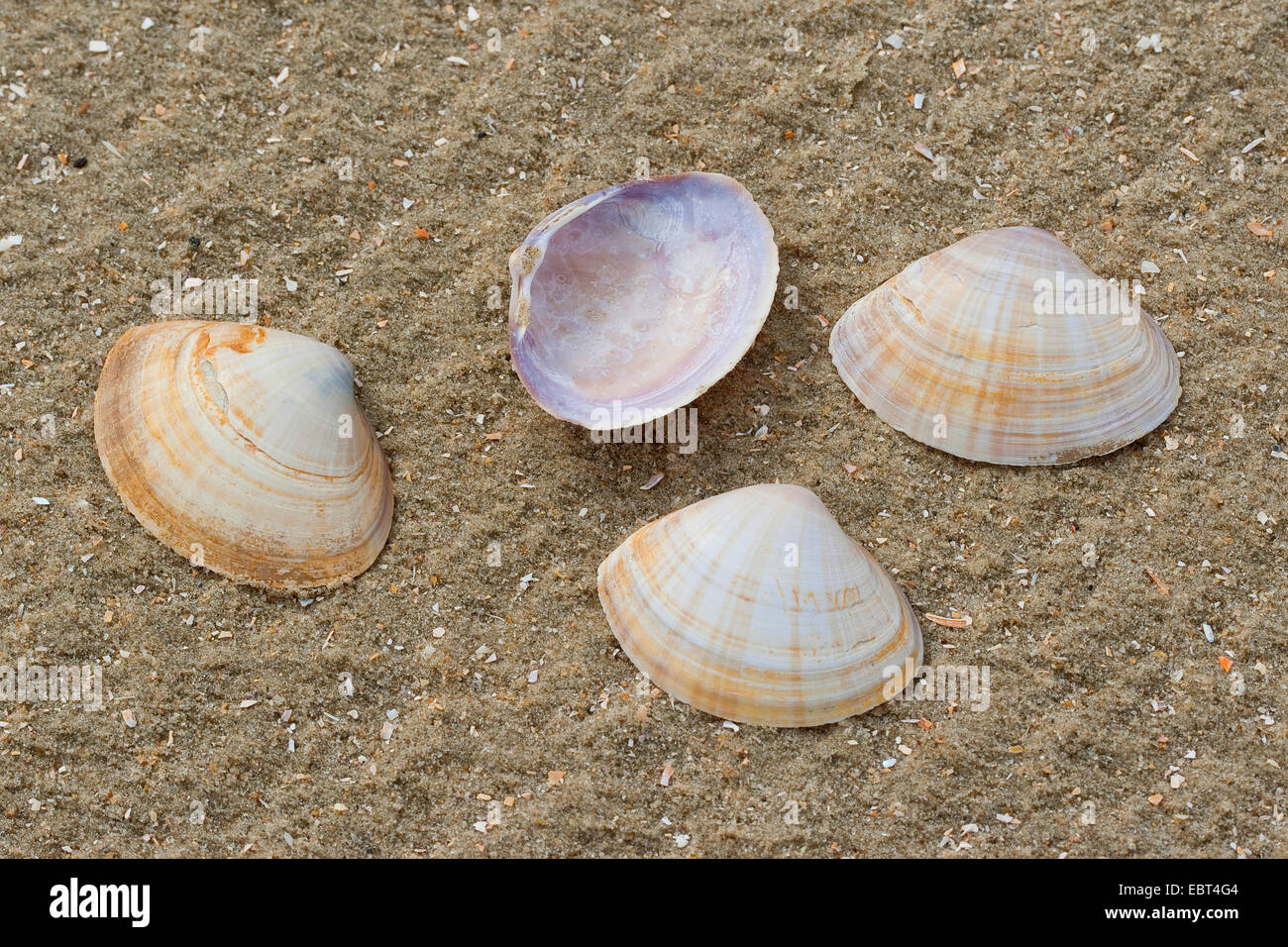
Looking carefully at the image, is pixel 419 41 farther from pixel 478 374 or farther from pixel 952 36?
pixel 952 36

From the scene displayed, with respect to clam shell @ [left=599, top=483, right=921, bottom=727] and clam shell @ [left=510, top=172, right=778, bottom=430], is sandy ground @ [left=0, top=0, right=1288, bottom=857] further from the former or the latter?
clam shell @ [left=510, top=172, right=778, bottom=430]

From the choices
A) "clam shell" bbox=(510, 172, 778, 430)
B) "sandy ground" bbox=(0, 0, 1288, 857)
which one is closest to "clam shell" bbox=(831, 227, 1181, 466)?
"sandy ground" bbox=(0, 0, 1288, 857)

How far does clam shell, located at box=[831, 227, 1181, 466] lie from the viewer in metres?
3.43

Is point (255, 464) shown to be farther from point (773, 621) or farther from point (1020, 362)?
point (1020, 362)

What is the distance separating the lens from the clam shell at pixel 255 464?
132 inches

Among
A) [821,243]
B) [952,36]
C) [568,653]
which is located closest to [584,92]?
[821,243]

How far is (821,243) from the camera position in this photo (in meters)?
3.81

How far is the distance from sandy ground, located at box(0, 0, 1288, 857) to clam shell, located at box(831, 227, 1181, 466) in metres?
0.13

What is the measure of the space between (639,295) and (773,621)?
1246 millimetres

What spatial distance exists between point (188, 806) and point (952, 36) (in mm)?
3807

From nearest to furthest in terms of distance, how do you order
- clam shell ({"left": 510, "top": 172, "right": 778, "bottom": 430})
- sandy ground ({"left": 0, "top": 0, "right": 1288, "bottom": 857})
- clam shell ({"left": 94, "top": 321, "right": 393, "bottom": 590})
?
sandy ground ({"left": 0, "top": 0, "right": 1288, "bottom": 857}) < clam shell ({"left": 94, "top": 321, "right": 393, "bottom": 590}) < clam shell ({"left": 510, "top": 172, "right": 778, "bottom": 430})

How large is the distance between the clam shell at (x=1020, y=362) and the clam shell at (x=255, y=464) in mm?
1842

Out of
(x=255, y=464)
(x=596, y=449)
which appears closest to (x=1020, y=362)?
(x=596, y=449)

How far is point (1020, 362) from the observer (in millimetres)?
3424
